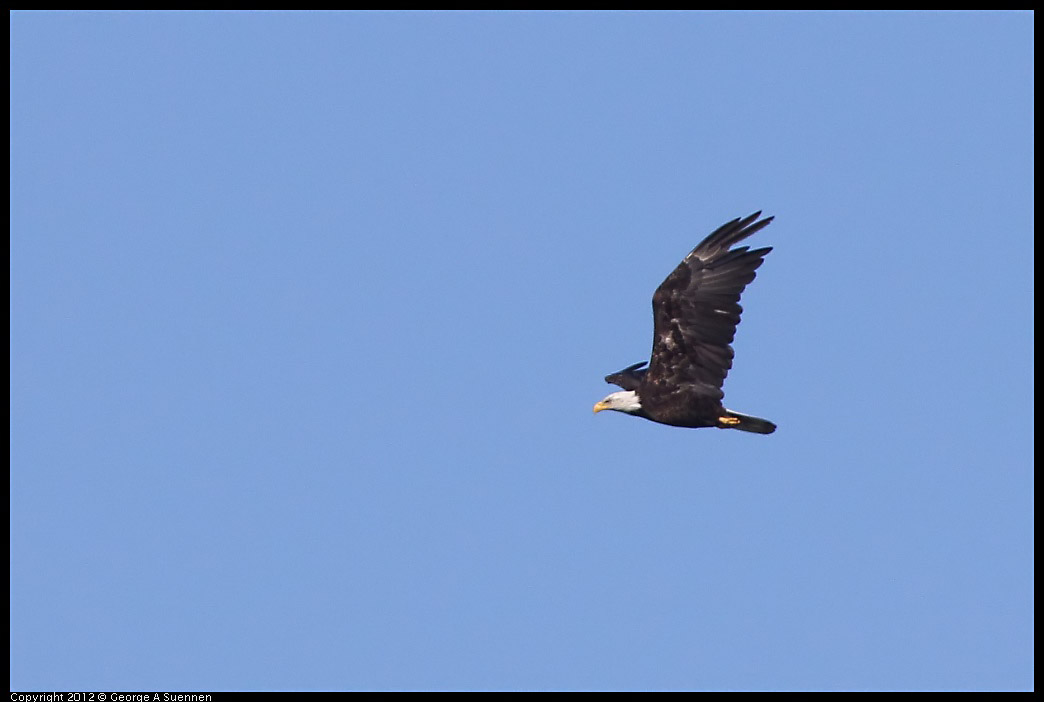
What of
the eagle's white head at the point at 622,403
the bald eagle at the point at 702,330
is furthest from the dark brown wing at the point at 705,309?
the eagle's white head at the point at 622,403

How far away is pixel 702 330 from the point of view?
22.5 metres

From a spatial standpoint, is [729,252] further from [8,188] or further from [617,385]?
[8,188]

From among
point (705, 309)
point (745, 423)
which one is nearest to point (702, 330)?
point (705, 309)

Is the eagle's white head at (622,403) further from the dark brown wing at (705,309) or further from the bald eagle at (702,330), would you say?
the dark brown wing at (705,309)

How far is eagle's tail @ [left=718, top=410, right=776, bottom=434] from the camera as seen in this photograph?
22.5 m

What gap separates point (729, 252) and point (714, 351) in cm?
143

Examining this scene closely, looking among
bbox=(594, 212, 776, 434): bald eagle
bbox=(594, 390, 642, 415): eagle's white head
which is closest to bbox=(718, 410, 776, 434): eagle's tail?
bbox=(594, 212, 776, 434): bald eagle

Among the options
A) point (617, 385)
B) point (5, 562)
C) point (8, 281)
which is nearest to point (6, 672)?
point (5, 562)

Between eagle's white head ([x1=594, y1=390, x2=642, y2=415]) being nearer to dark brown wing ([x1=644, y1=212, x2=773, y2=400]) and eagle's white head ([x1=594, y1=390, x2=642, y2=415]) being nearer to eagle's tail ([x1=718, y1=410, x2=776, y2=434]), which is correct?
dark brown wing ([x1=644, y1=212, x2=773, y2=400])

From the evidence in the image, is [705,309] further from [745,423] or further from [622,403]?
[622,403]

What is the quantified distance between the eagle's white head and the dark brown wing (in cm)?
→ 68
